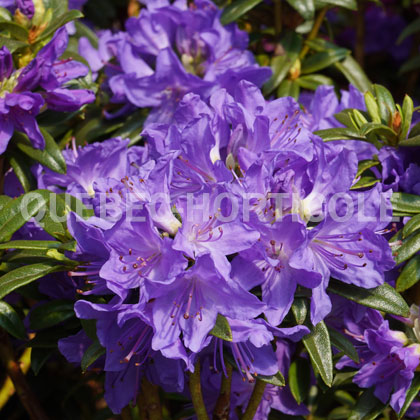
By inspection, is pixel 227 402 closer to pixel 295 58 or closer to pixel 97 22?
pixel 295 58

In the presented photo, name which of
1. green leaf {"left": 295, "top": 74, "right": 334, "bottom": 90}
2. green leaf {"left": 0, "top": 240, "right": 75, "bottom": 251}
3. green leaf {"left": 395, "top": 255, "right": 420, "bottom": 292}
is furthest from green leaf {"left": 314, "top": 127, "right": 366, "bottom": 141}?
green leaf {"left": 0, "top": 240, "right": 75, "bottom": 251}

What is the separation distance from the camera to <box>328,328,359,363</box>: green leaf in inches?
58.9

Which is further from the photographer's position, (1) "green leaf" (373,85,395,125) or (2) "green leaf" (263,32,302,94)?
(2) "green leaf" (263,32,302,94)

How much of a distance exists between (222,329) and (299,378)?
52 centimetres

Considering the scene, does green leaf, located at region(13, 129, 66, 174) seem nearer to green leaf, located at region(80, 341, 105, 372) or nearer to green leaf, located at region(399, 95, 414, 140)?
green leaf, located at region(80, 341, 105, 372)

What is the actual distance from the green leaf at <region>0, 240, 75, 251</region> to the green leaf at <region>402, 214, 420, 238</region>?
72 cm

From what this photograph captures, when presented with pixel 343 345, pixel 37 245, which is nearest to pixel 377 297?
pixel 343 345

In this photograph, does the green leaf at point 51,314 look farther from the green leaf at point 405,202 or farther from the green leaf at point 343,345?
the green leaf at point 405,202

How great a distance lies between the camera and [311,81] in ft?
7.36

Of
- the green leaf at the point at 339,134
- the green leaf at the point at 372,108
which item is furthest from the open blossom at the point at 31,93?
the green leaf at the point at 372,108

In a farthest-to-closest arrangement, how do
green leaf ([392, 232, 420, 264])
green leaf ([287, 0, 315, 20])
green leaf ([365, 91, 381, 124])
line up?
green leaf ([287, 0, 315, 20])
green leaf ([365, 91, 381, 124])
green leaf ([392, 232, 420, 264])

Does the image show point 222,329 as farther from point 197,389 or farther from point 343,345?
point 343,345

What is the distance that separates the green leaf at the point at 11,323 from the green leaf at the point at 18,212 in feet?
0.56

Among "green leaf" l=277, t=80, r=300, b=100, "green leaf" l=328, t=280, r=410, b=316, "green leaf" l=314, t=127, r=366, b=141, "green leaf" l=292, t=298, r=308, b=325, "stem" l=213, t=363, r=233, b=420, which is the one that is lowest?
"stem" l=213, t=363, r=233, b=420
